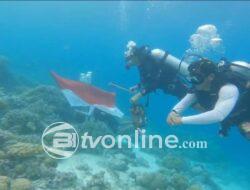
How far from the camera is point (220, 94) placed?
6105 mm

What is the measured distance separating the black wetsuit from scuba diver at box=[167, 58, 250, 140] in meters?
2.53

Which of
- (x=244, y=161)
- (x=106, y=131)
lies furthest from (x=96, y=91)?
(x=244, y=161)

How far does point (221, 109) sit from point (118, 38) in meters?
122

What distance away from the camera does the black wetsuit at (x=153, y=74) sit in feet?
31.0

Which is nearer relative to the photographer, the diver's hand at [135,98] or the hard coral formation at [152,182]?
the diver's hand at [135,98]

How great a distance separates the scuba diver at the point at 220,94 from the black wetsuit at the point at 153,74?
2.53 metres

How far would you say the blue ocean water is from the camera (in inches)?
1117

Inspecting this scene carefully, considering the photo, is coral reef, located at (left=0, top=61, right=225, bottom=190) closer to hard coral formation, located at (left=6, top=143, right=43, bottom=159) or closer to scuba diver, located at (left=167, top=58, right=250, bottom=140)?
hard coral formation, located at (left=6, top=143, right=43, bottom=159)

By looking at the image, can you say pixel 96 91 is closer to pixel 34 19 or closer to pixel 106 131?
pixel 106 131

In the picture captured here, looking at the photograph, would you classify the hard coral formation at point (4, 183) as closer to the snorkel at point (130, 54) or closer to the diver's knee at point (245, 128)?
the snorkel at point (130, 54)

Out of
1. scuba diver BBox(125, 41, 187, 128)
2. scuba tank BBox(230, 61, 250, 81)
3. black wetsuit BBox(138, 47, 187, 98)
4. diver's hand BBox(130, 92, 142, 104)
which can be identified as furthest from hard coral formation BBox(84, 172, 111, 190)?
scuba tank BBox(230, 61, 250, 81)

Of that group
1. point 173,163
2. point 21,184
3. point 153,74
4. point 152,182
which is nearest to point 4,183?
point 21,184

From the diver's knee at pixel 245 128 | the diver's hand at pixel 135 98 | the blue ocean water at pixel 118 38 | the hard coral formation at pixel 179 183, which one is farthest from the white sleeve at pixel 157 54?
the hard coral formation at pixel 179 183

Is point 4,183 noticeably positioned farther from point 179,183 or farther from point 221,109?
point 179,183
